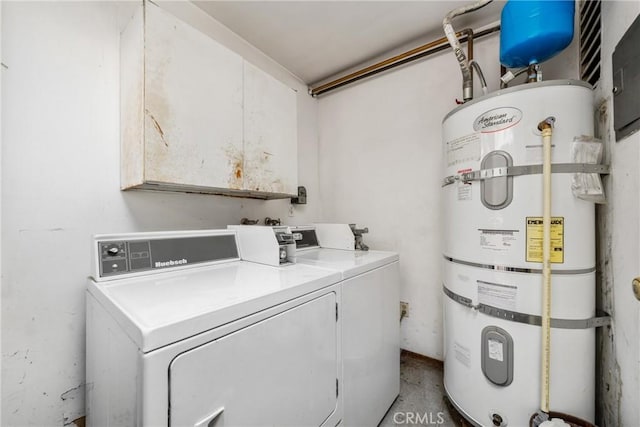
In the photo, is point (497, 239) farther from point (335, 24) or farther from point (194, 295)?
point (335, 24)

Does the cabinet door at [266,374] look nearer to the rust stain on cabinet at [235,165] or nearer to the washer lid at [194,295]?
the washer lid at [194,295]

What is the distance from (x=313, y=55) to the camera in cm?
205

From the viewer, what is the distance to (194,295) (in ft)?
2.52

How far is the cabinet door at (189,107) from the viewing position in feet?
3.44

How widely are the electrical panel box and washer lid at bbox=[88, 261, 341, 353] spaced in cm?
125

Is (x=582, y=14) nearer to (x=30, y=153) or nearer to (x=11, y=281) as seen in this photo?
(x=30, y=153)

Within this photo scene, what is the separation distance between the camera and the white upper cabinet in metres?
1.05

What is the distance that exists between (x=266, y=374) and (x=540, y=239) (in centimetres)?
122

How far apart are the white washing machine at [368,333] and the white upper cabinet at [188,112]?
0.66 metres

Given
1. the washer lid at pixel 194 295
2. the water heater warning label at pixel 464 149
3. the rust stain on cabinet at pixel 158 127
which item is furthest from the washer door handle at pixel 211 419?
the water heater warning label at pixel 464 149

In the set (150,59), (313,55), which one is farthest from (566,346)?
(313,55)

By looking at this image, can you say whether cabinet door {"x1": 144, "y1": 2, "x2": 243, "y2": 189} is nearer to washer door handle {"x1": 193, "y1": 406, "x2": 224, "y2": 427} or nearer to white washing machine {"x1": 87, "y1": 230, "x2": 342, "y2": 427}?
white washing machine {"x1": 87, "y1": 230, "x2": 342, "y2": 427}

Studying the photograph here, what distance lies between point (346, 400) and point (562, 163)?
139 centimetres

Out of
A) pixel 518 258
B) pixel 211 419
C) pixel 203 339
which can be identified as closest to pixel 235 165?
pixel 203 339
